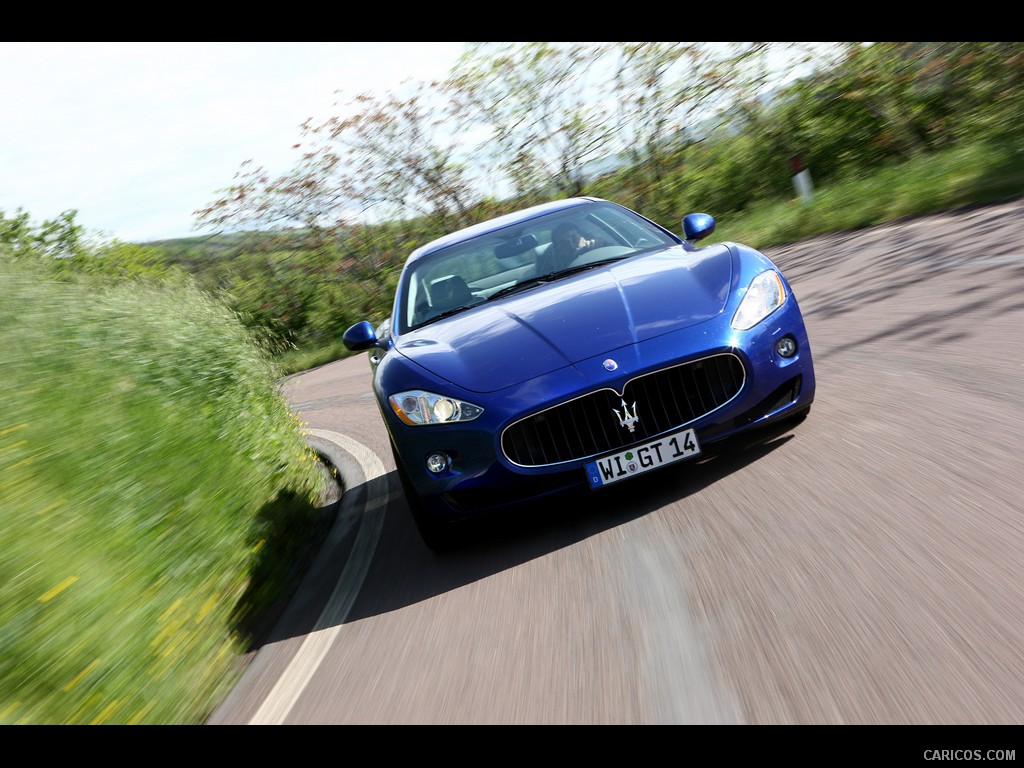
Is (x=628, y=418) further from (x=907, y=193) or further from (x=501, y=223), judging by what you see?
(x=907, y=193)

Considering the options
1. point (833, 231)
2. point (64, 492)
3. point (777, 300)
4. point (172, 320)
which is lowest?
point (833, 231)

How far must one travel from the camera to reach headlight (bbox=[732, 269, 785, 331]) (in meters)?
4.21

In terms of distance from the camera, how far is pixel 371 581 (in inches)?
173

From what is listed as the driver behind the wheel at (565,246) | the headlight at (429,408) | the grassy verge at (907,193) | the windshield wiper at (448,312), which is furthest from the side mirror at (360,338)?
the grassy verge at (907,193)

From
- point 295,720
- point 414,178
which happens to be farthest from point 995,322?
point 414,178

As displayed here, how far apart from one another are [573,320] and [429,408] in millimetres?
813

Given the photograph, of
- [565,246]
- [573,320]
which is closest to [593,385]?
[573,320]

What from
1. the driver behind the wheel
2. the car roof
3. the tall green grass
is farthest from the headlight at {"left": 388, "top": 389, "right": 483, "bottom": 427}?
the car roof

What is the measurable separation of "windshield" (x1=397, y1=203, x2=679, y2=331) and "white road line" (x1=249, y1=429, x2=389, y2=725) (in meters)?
1.20

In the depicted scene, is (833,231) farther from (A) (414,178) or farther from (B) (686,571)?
(A) (414,178)

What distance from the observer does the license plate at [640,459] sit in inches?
157

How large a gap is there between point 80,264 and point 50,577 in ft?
30.9

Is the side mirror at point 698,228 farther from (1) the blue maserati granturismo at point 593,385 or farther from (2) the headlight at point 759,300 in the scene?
(2) the headlight at point 759,300
